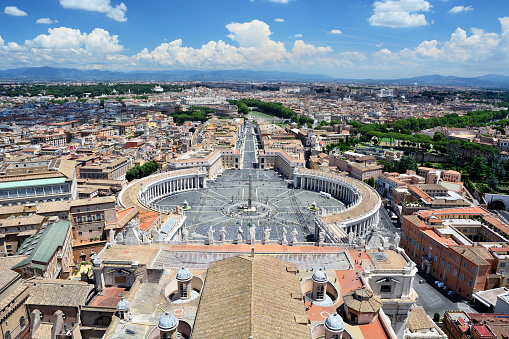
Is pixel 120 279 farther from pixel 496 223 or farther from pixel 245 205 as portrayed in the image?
pixel 496 223

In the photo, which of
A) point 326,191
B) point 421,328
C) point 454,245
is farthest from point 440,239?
point 326,191

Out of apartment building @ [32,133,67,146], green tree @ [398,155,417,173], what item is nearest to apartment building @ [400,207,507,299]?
green tree @ [398,155,417,173]

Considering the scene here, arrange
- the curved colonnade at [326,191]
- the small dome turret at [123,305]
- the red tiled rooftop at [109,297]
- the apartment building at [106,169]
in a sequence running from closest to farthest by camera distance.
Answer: the small dome turret at [123,305] → the red tiled rooftop at [109,297] → the curved colonnade at [326,191] → the apartment building at [106,169]

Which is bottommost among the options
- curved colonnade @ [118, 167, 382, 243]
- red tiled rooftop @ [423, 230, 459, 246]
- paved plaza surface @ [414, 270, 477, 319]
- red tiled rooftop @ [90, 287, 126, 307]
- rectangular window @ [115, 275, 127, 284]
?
paved plaza surface @ [414, 270, 477, 319]

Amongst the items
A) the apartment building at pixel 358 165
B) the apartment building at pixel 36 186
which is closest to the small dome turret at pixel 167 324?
the apartment building at pixel 36 186

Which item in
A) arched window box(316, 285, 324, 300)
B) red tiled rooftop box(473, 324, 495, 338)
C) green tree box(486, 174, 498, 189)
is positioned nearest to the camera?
arched window box(316, 285, 324, 300)

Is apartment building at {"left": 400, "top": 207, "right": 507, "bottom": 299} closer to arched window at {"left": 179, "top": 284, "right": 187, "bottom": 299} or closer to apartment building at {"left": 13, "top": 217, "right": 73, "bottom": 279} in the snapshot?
arched window at {"left": 179, "top": 284, "right": 187, "bottom": 299}

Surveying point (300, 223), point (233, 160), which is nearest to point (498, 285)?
point (300, 223)

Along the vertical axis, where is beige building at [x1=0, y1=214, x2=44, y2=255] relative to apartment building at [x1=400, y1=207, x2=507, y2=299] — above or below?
above

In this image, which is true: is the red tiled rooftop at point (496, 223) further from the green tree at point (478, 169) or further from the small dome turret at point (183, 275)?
the small dome turret at point (183, 275)
